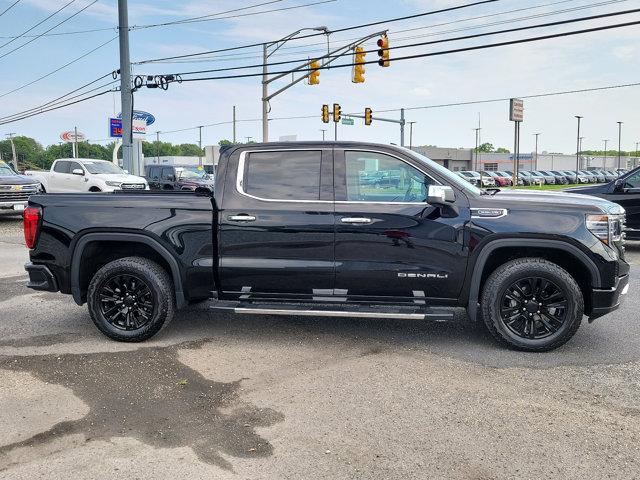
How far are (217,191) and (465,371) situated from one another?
2.76 metres

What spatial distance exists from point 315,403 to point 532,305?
2243 millimetres

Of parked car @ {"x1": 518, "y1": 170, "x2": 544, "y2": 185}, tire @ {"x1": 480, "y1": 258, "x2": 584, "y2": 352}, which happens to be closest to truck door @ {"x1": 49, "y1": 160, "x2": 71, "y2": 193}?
tire @ {"x1": 480, "y1": 258, "x2": 584, "y2": 352}

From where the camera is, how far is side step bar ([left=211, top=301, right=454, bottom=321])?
5.14 meters

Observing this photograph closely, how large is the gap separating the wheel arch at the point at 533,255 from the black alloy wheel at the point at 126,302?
120 inches

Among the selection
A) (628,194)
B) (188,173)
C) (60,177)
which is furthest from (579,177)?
(628,194)

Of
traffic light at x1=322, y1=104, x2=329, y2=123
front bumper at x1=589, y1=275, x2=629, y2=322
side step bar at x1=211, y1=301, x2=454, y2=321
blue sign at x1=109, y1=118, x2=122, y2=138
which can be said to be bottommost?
side step bar at x1=211, y1=301, x2=454, y2=321

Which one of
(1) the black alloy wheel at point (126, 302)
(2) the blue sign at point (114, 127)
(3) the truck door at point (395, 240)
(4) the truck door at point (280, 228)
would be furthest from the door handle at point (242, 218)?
(2) the blue sign at point (114, 127)

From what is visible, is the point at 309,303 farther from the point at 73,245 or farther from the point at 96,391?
the point at 73,245

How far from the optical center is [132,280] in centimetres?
564

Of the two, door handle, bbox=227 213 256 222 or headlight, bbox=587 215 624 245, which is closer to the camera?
headlight, bbox=587 215 624 245

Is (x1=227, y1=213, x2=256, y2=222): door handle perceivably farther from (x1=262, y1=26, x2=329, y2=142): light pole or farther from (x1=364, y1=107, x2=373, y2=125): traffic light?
(x1=364, y1=107, x2=373, y2=125): traffic light

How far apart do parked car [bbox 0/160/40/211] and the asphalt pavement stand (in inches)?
465

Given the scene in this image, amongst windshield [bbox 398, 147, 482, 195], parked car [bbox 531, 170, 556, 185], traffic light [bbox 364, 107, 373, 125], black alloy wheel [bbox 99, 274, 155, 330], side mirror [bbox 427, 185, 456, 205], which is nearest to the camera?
side mirror [bbox 427, 185, 456, 205]

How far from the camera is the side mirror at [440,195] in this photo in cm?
505
